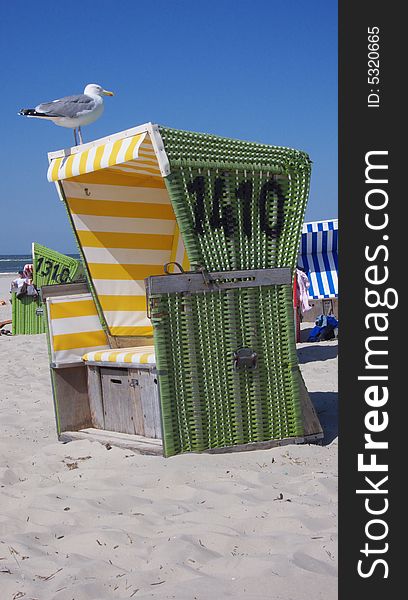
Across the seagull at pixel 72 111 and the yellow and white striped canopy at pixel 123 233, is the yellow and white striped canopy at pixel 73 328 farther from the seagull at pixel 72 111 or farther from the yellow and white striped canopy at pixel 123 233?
the seagull at pixel 72 111

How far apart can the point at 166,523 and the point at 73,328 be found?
2010 millimetres

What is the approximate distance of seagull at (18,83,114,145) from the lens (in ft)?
14.8

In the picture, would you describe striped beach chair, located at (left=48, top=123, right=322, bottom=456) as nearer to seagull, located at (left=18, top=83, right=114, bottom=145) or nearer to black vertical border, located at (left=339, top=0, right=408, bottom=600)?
seagull, located at (left=18, top=83, right=114, bottom=145)

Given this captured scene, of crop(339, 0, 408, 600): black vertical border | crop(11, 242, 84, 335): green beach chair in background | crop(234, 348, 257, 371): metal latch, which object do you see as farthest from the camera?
crop(11, 242, 84, 335): green beach chair in background

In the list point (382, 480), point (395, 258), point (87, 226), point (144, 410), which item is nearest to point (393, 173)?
point (395, 258)

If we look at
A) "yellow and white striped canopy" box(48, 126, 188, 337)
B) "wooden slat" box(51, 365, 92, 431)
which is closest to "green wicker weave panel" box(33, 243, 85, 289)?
"yellow and white striped canopy" box(48, 126, 188, 337)

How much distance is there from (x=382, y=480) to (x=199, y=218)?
2317 mm

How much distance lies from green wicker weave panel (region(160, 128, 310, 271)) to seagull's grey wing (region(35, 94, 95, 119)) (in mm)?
1198

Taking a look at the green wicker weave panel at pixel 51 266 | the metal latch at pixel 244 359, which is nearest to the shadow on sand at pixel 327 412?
the metal latch at pixel 244 359

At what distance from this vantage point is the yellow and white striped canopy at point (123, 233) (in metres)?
4.60

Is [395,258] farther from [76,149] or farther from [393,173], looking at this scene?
[76,149]

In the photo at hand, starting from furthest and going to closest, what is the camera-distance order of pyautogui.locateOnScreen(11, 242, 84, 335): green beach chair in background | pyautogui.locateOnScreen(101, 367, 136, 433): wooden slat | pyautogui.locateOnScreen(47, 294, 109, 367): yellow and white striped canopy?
pyautogui.locateOnScreen(11, 242, 84, 335): green beach chair in background → pyautogui.locateOnScreen(47, 294, 109, 367): yellow and white striped canopy → pyautogui.locateOnScreen(101, 367, 136, 433): wooden slat

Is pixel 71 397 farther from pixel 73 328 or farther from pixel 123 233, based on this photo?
pixel 123 233

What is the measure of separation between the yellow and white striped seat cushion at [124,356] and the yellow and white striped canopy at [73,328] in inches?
3.2
